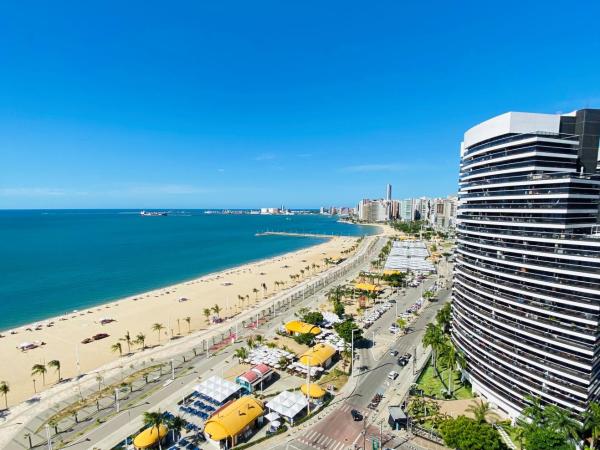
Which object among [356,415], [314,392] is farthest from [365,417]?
[314,392]

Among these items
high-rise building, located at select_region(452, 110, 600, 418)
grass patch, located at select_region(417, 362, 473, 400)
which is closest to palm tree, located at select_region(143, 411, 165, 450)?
grass patch, located at select_region(417, 362, 473, 400)

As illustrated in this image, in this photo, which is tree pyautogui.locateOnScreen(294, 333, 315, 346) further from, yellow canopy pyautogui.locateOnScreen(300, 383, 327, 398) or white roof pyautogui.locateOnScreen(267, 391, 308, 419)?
white roof pyautogui.locateOnScreen(267, 391, 308, 419)

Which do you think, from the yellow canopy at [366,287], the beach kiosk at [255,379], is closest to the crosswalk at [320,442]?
the beach kiosk at [255,379]

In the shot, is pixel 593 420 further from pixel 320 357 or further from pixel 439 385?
pixel 320 357

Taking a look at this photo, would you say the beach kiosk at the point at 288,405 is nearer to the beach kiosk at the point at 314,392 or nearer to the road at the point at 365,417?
the beach kiosk at the point at 314,392

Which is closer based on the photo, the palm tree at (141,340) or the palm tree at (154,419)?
the palm tree at (154,419)

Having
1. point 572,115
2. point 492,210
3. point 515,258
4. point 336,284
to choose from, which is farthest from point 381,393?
point 336,284

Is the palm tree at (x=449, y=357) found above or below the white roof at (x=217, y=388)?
above

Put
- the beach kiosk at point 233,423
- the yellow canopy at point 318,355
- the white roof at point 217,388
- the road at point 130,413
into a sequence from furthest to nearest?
1. the yellow canopy at point 318,355
2. the white roof at point 217,388
3. the road at point 130,413
4. the beach kiosk at point 233,423
